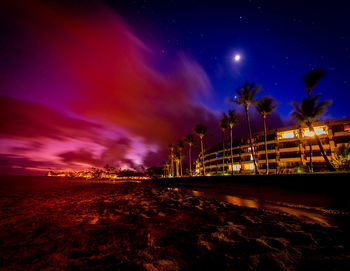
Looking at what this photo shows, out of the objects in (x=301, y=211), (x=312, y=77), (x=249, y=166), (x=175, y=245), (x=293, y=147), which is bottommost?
(x=301, y=211)

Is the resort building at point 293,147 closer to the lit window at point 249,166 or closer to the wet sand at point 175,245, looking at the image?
the lit window at point 249,166

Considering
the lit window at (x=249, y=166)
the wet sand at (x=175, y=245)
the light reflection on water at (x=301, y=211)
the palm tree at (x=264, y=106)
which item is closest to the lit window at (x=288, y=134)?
the lit window at (x=249, y=166)

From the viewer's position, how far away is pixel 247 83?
29.5 m

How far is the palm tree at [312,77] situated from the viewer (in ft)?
75.5

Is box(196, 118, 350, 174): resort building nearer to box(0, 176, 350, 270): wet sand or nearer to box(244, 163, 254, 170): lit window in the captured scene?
box(244, 163, 254, 170): lit window

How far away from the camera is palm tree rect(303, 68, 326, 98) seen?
23.0m

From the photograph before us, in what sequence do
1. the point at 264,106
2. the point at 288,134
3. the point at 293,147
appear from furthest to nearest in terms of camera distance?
the point at 288,134
the point at 293,147
the point at 264,106

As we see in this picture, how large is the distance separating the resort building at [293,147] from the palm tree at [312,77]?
12.6 m

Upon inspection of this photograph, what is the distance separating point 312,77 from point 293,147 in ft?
95.0

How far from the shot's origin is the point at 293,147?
45094 mm

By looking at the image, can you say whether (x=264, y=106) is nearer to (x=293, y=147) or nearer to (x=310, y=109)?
(x=310, y=109)

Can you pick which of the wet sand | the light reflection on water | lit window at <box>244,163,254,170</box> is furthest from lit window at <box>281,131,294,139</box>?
the wet sand

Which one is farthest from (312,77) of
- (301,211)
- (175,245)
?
(175,245)

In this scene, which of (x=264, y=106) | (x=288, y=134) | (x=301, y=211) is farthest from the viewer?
Answer: (x=288, y=134)
